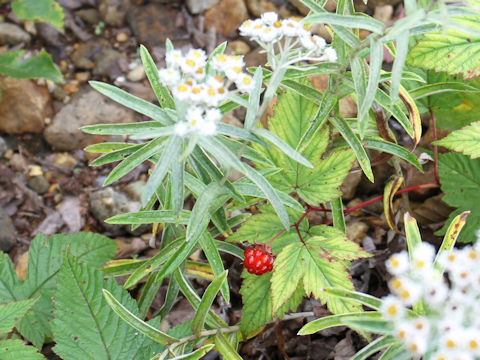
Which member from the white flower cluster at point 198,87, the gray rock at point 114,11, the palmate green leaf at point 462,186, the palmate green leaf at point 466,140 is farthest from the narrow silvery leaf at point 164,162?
the gray rock at point 114,11

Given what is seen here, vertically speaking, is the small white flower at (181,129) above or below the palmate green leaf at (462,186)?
above

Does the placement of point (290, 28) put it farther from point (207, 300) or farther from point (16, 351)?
point (16, 351)

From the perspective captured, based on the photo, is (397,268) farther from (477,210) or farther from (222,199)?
(477,210)

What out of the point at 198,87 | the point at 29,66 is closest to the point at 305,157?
the point at 198,87

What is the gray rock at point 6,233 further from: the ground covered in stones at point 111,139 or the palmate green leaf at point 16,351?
the palmate green leaf at point 16,351

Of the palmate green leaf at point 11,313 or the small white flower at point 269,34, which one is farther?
the palmate green leaf at point 11,313

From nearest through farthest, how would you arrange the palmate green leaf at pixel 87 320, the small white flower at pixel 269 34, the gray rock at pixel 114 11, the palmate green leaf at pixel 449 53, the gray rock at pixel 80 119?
the small white flower at pixel 269 34, the palmate green leaf at pixel 87 320, the palmate green leaf at pixel 449 53, the gray rock at pixel 80 119, the gray rock at pixel 114 11
